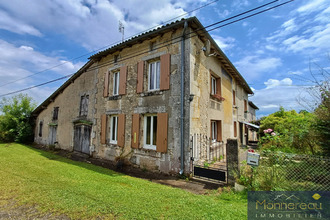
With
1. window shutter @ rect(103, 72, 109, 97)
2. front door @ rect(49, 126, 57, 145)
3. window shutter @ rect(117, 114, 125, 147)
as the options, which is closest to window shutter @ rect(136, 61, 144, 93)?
window shutter @ rect(117, 114, 125, 147)

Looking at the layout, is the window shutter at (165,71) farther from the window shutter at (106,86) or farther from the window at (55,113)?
the window at (55,113)

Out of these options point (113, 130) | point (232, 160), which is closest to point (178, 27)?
point (232, 160)

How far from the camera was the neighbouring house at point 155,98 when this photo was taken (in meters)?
6.20

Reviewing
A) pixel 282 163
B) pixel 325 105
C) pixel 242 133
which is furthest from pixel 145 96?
pixel 242 133

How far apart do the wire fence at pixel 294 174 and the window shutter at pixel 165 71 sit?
4333mm

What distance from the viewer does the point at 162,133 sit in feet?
20.8

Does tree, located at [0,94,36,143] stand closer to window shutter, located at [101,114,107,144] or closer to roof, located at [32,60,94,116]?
roof, located at [32,60,94,116]

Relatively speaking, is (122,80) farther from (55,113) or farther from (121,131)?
(55,113)

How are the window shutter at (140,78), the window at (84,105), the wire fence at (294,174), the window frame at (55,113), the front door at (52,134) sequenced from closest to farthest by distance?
the wire fence at (294,174) → the window shutter at (140,78) → the window at (84,105) → the front door at (52,134) → the window frame at (55,113)

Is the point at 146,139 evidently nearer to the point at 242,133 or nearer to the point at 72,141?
the point at 72,141

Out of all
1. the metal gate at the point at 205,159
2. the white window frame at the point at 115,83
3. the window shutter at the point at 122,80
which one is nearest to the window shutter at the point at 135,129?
the window shutter at the point at 122,80

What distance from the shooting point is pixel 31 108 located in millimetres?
16531

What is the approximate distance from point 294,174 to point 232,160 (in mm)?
1694

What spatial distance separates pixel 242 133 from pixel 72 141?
13903 millimetres
